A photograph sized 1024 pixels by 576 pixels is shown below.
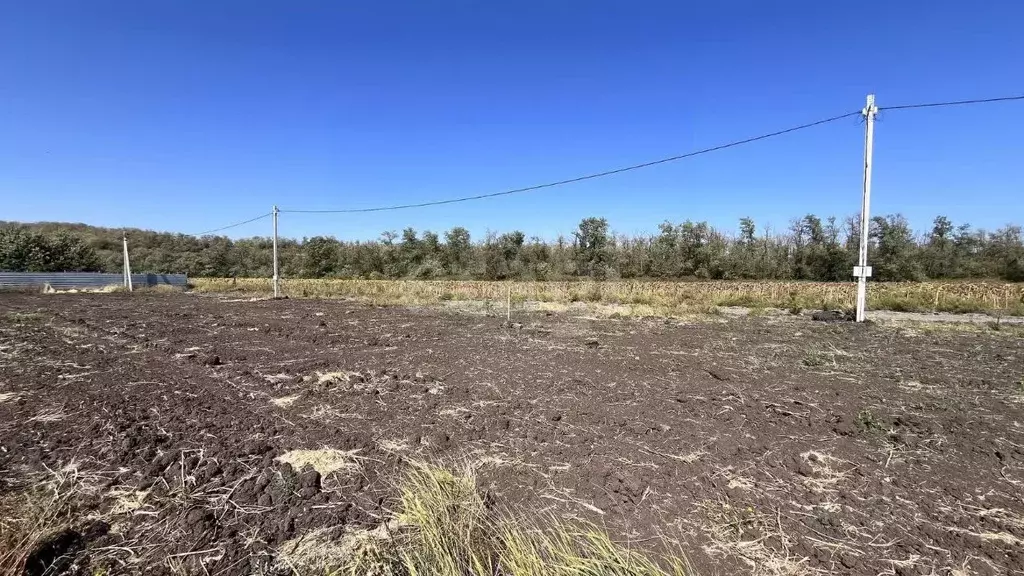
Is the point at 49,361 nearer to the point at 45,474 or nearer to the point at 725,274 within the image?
the point at 45,474

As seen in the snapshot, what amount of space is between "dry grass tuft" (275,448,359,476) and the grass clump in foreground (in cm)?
88

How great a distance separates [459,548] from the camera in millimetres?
2053

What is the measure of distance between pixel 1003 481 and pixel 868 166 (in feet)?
39.3

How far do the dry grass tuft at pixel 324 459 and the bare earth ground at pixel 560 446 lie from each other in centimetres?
3

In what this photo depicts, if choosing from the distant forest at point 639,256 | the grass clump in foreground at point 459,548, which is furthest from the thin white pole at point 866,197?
the distant forest at point 639,256

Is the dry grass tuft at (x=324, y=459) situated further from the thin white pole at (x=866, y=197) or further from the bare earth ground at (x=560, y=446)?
the thin white pole at (x=866, y=197)

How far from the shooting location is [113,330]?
10.7 metres

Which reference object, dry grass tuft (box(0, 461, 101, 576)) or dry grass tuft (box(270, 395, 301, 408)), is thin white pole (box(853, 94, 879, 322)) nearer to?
dry grass tuft (box(270, 395, 301, 408))

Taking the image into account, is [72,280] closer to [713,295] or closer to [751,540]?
[713,295]

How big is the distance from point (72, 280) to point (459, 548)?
138ft

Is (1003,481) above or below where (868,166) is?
below

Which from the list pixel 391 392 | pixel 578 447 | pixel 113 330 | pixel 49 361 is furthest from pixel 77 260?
pixel 578 447

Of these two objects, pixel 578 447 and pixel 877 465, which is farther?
pixel 578 447

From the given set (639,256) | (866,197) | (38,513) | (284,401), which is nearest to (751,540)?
(38,513)
